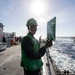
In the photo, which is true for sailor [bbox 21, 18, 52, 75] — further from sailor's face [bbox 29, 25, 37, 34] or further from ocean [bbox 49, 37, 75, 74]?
ocean [bbox 49, 37, 75, 74]

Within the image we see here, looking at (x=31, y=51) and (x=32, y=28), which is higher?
(x=32, y=28)

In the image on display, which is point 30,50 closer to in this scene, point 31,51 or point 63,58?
point 31,51

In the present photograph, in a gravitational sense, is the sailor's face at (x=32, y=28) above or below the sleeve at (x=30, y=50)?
above

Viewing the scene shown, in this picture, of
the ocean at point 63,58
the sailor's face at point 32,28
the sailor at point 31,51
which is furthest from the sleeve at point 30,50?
the ocean at point 63,58

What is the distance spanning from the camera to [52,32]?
116 inches

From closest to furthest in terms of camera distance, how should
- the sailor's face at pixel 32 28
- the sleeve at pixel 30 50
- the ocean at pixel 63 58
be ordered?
the sleeve at pixel 30 50
the sailor's face at pixel 32 28
the ocean at pixel 63 58

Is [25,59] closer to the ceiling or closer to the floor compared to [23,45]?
closer to the floor

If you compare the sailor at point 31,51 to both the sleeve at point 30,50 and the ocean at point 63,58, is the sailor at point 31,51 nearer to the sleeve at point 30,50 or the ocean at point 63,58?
the sleeve at point 30,50

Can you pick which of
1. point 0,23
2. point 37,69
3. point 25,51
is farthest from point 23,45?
point 0,23

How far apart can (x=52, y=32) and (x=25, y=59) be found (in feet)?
3.00

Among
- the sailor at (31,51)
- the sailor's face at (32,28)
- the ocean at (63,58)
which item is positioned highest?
the sailor's face at (32,28)

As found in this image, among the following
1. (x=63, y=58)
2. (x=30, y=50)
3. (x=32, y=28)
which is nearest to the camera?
(x=30, y=50)

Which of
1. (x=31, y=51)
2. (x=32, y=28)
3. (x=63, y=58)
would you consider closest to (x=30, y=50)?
(x=31, y=51)

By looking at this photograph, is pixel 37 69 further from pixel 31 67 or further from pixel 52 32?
pixel 52 32
